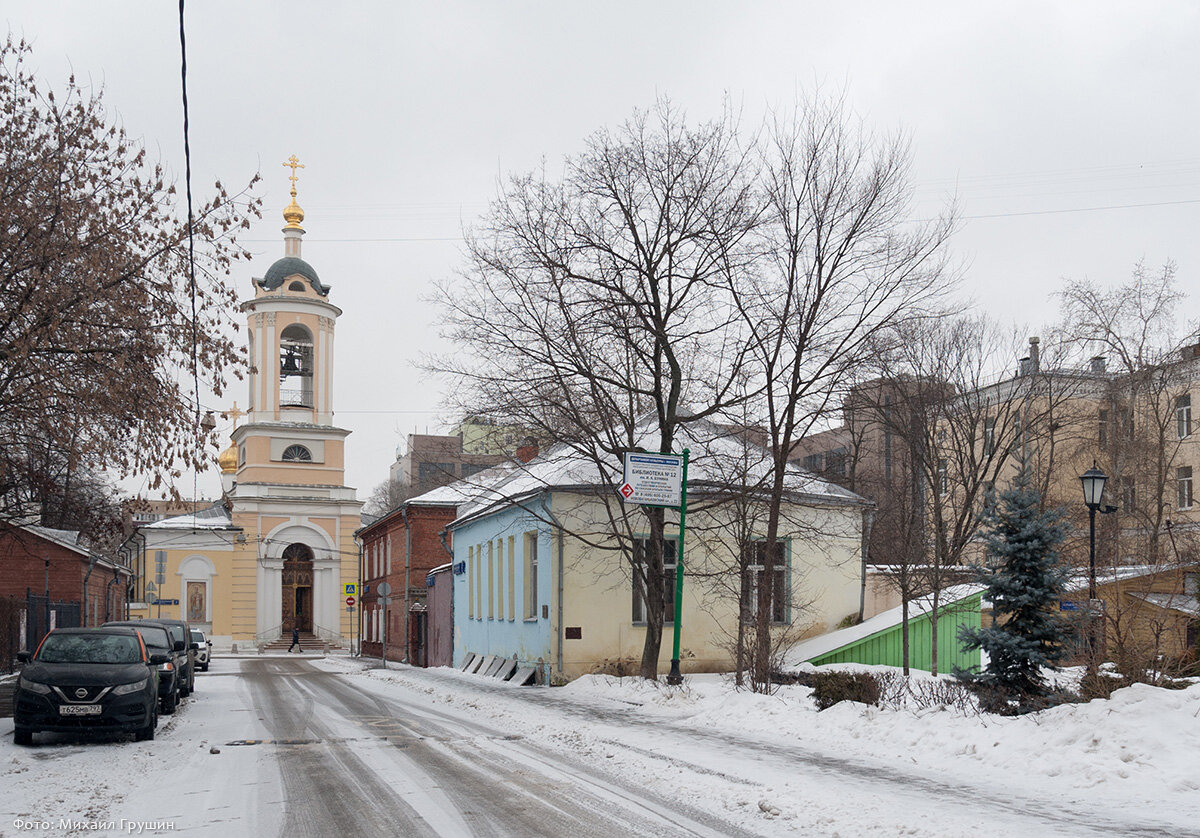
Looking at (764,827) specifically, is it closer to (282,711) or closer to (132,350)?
(132,350)

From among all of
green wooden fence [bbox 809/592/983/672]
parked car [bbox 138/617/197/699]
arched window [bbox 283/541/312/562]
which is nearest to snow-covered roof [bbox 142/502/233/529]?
arched window [bbox 283/541/312/562]

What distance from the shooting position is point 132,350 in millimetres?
15547

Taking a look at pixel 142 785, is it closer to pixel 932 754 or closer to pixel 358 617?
pixel 932 754

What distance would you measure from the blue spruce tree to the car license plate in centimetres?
1119

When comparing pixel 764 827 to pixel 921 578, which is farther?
pixel 921 578

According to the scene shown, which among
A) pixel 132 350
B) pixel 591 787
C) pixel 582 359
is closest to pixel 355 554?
pixel 582 359

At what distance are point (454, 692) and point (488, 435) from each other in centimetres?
621

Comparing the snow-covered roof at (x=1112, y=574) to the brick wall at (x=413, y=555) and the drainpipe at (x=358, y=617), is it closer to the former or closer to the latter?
the brick wall at (x=413, y=555)

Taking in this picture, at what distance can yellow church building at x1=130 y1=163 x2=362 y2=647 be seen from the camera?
6256cm

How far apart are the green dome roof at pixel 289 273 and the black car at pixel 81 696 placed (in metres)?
47.8

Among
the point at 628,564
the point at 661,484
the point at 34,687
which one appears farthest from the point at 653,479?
the point at 34,687

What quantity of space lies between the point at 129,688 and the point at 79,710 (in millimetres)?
660

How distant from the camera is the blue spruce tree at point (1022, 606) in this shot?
13.7 meters

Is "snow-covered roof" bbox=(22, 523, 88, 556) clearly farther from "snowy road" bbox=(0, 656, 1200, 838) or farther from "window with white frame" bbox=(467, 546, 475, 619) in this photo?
"snowy road" bbox=(0, 656, 1200, 838)
